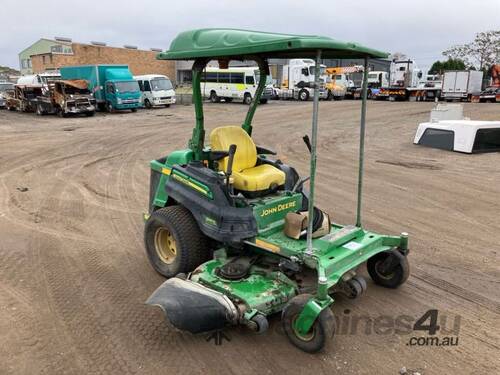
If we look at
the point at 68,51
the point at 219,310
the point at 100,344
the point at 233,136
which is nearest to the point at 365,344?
the point at 219,310

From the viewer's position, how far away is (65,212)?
6.56 meters

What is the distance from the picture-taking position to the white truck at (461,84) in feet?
99.9

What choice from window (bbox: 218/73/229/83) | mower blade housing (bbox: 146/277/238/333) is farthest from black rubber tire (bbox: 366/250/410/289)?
window (bbox: 218/73/229/83)

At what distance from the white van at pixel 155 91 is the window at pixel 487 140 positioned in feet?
65.8

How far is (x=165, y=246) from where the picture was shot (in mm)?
4555

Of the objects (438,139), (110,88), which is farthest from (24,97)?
(438,139)

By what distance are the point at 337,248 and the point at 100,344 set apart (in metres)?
2.03

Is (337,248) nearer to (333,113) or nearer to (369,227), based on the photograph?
(369,227)

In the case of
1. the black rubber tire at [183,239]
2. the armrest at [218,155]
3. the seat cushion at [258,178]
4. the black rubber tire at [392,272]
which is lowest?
the black rubber tire at [392,272]

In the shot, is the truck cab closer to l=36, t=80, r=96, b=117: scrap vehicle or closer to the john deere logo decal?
l=36, t=80, r=96, b=117: scrap vehicle

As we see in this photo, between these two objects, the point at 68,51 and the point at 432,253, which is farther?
the point at 68,51

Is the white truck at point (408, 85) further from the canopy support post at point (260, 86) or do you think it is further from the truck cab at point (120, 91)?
the canopy support post at point (260, 86)

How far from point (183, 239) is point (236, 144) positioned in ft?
3.59

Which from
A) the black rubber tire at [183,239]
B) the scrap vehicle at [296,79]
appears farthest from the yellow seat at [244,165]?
the scrap vehicle at [296,79]
